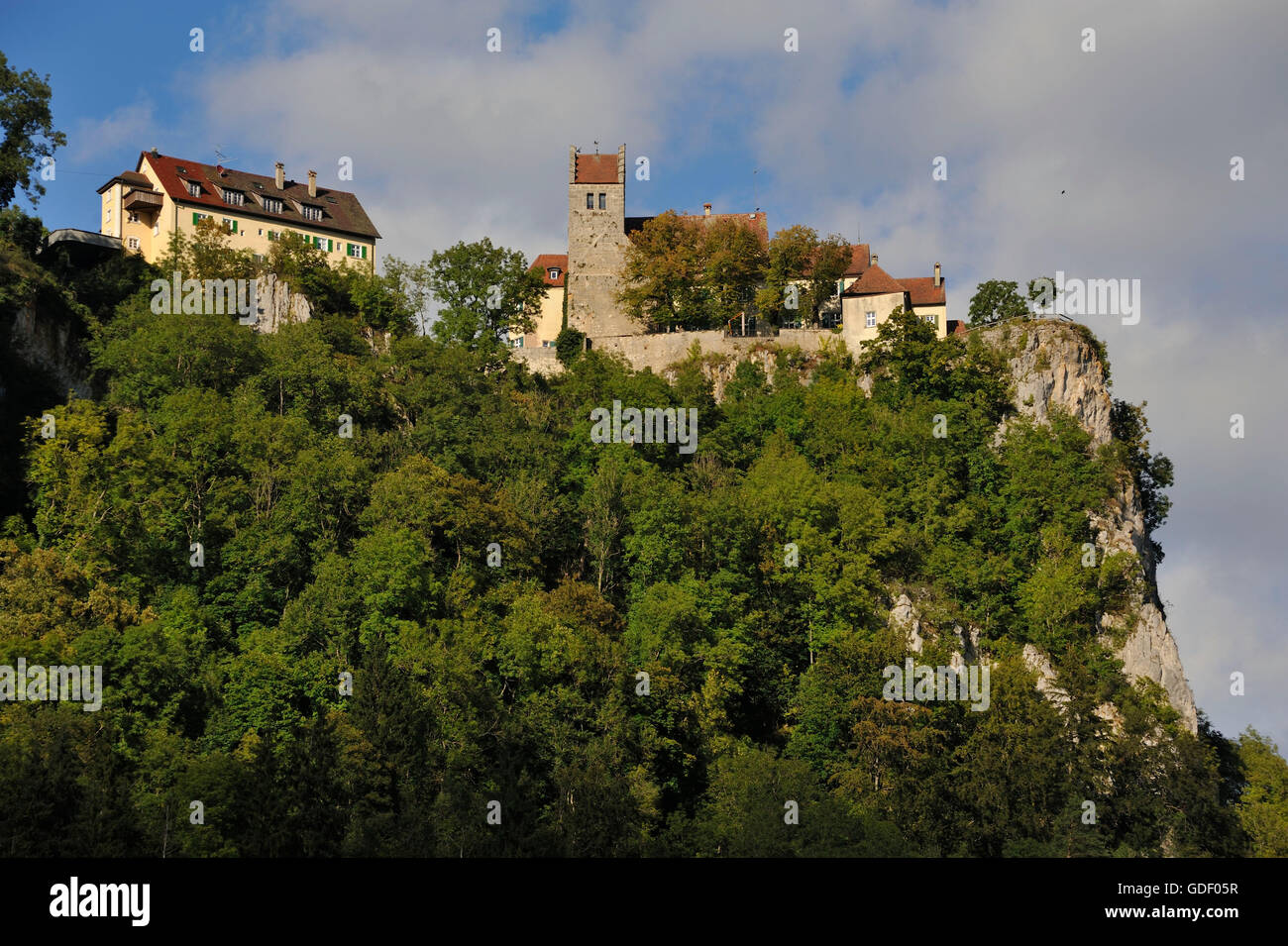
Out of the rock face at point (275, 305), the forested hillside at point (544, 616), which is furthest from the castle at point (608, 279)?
the rock face at point (275, 305)

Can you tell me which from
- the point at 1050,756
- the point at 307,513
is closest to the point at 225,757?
the point at 307,513

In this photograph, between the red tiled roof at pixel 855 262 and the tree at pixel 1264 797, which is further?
the red tiled roof at pixel 855 262

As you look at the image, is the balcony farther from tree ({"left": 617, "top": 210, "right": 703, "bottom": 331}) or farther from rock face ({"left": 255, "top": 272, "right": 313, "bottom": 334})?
tree ({"left": 617, "top": 210, "right": 703, "bottom": 331})

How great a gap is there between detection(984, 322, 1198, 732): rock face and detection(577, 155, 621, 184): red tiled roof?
26.1m

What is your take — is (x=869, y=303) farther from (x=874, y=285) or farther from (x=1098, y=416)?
(x=1098, y=416)

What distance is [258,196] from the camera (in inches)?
3248

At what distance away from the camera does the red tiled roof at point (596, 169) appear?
3342 inches

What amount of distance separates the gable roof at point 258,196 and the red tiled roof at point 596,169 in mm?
12892

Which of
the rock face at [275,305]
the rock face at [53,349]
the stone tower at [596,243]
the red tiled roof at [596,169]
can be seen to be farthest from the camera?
the red tiled roof at [596,169]

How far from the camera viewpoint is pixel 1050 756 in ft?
165

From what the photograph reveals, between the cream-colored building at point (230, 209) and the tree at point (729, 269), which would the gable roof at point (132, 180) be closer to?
the cream-colored building at point (230, 209)

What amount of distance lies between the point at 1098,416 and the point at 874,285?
14022 mm

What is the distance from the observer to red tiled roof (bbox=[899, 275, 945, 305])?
80.2 meters

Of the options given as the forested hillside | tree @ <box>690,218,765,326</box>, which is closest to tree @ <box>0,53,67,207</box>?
the forested hillside
